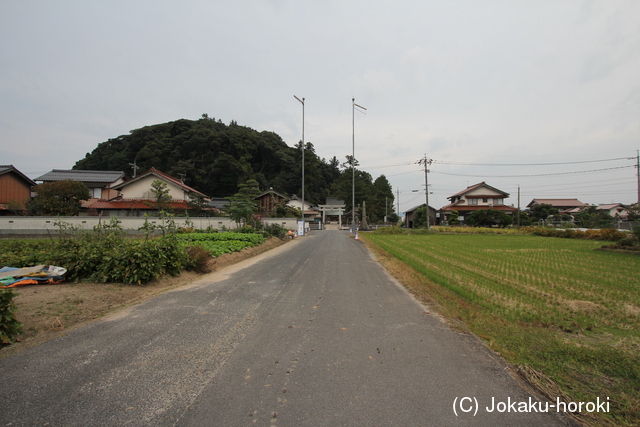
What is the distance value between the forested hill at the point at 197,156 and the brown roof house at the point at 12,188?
2317 centimetres

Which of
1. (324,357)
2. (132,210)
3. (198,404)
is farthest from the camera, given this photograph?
(132,210)

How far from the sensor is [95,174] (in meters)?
40.8

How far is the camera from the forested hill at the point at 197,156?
204ft

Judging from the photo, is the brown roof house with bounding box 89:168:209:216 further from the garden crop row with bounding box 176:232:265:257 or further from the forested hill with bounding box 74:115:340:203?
the forested hill with bounding box 74:115:340:203

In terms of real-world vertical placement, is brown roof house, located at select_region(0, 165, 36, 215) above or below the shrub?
above

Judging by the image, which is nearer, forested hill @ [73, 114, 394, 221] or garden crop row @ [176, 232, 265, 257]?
garden crop row @ [176, 232, 265, 257]

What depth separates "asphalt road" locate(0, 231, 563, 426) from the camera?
8.55 feet

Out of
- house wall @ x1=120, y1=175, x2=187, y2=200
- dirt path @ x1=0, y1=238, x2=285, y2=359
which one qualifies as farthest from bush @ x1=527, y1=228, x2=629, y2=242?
house wall @ x1=120, y1=175, x2=187, y2=200

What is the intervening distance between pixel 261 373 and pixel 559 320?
5083mm

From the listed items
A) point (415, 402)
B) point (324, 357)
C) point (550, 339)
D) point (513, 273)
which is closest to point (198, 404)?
point (324, 357)

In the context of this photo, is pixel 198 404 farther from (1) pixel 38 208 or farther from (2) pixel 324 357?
(1) pixel 38 208

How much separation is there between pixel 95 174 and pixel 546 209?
70.6 metres

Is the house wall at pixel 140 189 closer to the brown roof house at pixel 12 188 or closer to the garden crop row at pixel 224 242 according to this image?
the brown roof house at pixel 12 188

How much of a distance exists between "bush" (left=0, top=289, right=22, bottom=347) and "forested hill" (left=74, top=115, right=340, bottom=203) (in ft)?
186
